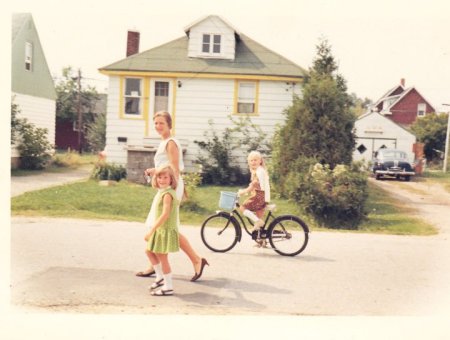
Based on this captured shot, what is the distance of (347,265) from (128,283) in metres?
2.35

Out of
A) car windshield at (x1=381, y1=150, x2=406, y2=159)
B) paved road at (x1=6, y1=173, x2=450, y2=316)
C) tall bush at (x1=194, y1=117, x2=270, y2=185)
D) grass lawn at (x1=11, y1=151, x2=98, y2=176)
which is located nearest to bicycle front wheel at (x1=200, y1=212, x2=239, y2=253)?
paved road at (x1=6, y1=173, x2=450, y2=316)

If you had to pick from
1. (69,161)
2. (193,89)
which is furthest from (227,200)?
(69,161)

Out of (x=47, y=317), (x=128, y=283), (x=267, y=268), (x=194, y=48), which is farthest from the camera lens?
(x=194, y=48)

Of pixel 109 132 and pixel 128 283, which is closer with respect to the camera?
pixel 128 283

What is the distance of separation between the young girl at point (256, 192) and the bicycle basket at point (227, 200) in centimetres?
10

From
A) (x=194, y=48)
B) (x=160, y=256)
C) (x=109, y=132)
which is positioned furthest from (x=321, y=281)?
(x=194, y=48)

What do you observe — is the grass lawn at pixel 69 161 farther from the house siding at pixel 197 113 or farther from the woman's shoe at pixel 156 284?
the woman's shoe at pixel 156 284

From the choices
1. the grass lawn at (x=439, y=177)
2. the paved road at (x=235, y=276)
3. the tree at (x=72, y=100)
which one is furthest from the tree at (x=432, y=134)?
the tree at (x=72, y=100)

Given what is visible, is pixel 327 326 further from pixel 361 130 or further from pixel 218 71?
pixel 218 71

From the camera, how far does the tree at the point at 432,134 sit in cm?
548

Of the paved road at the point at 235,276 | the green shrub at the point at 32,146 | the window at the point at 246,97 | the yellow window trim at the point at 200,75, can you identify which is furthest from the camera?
the window at the point at 246,97

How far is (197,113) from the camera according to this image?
6.01m

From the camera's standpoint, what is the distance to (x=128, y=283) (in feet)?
15.1

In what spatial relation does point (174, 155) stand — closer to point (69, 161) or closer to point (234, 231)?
point (234, 231)
